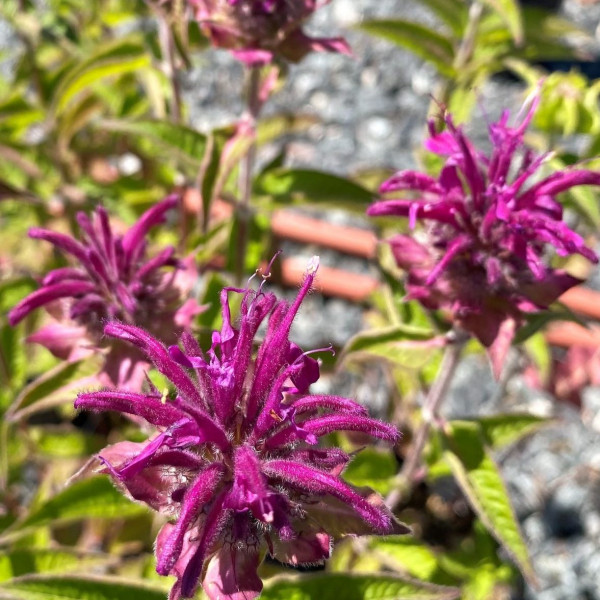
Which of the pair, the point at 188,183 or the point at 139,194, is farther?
the point at 139,194

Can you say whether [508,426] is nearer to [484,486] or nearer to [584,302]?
[484,486]

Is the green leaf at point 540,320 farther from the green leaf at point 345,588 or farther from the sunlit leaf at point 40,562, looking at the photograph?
the sunlit leaf at point 40,562

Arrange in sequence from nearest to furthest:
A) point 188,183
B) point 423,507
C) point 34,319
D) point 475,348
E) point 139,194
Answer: point 475,348, point 34,319, point 188,183, point 139,194, point 423,507

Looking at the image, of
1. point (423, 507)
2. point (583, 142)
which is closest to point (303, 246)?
point (423, 507)

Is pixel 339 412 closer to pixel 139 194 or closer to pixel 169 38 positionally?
pixel 169 38

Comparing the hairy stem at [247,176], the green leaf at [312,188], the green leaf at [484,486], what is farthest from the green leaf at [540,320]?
the hairy stem at [247,176]

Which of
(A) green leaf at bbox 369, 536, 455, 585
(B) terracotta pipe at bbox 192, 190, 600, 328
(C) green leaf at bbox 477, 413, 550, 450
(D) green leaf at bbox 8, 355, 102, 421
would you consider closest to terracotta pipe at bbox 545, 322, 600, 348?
(B) terracotta pipe at bbox 192, 190, 600, 328

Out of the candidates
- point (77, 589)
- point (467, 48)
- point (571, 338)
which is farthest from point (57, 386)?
point (571, 338)
